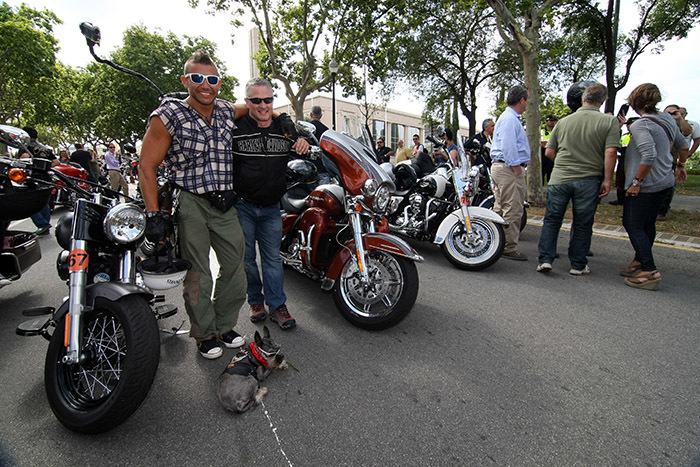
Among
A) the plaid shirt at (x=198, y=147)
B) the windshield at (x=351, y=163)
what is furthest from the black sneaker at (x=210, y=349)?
the windshield at (x=351, y=163)

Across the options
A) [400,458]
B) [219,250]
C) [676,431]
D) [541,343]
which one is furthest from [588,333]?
[219,250]

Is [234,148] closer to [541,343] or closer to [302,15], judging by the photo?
[541,343]

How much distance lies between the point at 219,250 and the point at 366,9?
15.2 m

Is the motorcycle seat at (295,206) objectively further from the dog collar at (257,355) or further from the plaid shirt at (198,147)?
the dog collar at (257,355)

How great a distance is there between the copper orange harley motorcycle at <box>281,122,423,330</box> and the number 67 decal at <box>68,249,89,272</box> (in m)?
1.59

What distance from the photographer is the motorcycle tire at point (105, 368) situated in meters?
1.66

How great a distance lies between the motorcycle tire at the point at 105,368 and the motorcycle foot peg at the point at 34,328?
0.81 ft

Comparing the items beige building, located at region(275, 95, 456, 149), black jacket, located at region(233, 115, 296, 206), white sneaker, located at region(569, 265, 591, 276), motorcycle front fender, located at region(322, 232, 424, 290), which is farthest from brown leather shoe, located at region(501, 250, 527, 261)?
beige building, located at region(275, 95, 456, 149)

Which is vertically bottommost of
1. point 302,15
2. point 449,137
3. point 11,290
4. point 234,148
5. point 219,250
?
point 11,290

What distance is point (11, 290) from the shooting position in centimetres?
386

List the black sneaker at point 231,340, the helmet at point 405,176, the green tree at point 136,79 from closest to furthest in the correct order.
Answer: the black sneaker at point 231,340
the helmet at point 405,176
the green tree at point 136,79

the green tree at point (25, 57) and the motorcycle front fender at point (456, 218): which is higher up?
the green tree at point (25, 57)

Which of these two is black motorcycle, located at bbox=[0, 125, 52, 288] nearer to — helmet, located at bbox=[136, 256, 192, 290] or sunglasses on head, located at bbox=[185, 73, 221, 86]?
helmet, located at bbox=[136, 256, 192, 290]

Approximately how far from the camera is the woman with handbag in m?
3.61
